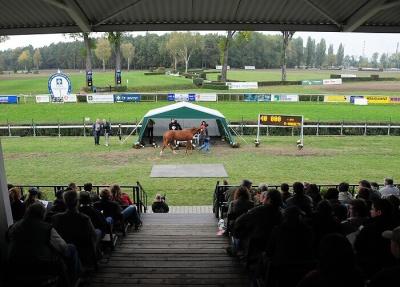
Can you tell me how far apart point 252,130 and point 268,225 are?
23.3 m

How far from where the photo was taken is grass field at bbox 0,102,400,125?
33844mm

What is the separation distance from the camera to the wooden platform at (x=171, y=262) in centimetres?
509

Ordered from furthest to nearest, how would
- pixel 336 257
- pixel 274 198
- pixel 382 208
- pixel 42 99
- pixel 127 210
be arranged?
pixel 42 99 → pixel 127 210 → pixel 274 198 → pixel 382 208 → pixel 336 257

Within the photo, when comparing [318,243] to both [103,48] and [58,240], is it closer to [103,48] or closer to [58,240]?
[58,240]

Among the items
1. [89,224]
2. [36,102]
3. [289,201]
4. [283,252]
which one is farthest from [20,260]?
[36,102]

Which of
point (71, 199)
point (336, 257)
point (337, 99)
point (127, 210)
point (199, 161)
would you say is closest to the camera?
point (336, 257)

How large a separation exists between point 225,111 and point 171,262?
31581 mm

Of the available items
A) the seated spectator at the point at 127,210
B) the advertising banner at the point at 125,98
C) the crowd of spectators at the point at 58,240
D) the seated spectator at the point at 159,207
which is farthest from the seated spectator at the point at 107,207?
the advertising banner at the point at 125,98

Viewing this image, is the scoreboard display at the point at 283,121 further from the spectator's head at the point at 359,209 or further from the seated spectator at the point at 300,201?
the spectator's head at the point at 359,209

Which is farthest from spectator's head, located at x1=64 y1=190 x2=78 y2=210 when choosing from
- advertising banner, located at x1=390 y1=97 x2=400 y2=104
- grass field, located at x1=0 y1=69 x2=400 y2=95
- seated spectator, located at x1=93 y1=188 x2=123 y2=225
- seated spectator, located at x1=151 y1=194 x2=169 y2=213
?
grass field, located at x1=0 y1=69 x2=400 y2=95

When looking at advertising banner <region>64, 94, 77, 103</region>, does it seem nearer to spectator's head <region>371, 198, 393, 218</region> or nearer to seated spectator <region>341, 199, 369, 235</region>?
seated spectator <region>341, 199, 369, 235</region>

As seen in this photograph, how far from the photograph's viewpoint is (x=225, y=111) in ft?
121

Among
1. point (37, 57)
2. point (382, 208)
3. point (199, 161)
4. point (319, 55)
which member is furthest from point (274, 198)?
point (319, 55)

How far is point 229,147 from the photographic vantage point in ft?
75.9
